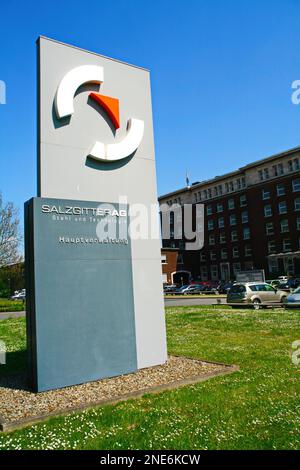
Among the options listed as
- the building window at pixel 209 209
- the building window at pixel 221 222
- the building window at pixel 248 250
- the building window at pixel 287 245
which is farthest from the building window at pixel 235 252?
the building window at pixel 287 245

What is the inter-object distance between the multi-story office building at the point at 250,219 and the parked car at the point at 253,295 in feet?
103

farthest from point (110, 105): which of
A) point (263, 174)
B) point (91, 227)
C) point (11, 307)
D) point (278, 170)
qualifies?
point (263, 174)

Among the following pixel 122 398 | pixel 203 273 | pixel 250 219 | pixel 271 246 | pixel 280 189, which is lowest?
pixel 122 398

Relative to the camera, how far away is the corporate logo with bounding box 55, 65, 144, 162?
8.17 meters

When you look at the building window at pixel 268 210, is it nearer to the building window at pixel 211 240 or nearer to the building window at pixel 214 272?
the building window at pixel 211 240

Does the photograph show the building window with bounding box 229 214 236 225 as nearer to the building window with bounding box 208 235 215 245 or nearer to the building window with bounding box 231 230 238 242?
the building window with bounding box 231 230 238 242

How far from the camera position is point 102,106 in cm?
891

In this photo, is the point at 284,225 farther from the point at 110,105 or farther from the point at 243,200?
the point at 110,105

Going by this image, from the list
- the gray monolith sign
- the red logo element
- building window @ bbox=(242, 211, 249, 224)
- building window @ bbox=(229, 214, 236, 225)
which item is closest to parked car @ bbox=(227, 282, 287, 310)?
the gray monolith sign

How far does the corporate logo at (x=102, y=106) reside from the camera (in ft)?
26.8

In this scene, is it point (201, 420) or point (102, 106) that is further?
point (102, 106)

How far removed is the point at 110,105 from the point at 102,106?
195mm

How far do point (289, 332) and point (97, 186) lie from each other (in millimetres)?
8348
